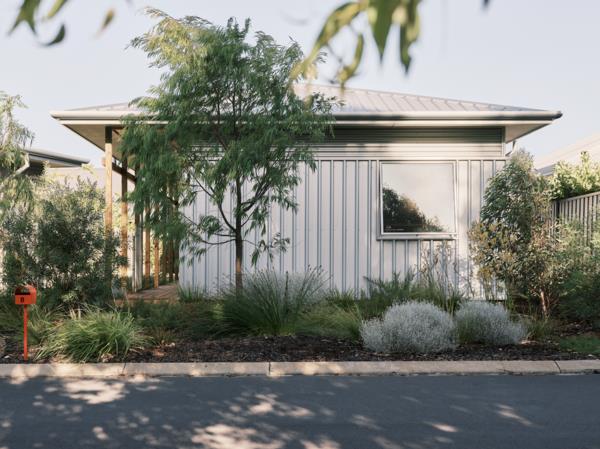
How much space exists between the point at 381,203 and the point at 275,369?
18.7 feet

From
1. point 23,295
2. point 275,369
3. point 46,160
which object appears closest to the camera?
point 275,369

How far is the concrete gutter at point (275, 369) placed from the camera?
6.57m

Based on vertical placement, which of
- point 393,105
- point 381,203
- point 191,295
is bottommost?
point 191,295

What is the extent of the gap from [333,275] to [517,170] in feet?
12.3

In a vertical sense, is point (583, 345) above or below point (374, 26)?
below

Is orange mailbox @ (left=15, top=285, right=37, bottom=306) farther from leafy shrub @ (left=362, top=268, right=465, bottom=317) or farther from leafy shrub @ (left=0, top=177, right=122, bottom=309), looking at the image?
leafy shrub @ (left=362, top=268, right=465, bottom=317)

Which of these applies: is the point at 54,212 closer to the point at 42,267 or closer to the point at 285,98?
the point at 42,267

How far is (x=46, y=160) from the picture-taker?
16281 mm

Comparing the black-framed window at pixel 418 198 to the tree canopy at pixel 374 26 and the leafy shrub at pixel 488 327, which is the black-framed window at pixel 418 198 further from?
the tree canopy at pixel 374 26

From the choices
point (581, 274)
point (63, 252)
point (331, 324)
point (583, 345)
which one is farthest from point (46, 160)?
point (583, 345)

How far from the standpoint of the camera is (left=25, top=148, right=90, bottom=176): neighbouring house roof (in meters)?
16.3

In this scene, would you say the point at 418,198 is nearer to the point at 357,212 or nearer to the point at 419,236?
→ the point at 419,236

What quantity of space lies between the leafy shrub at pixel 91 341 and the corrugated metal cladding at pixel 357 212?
13.9 feet

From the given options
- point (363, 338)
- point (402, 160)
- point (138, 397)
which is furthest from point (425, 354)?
point (402, 160)
